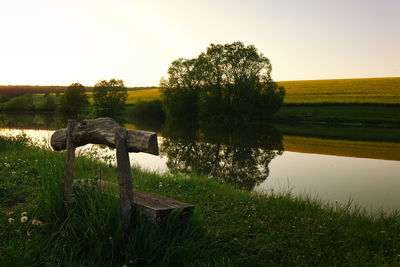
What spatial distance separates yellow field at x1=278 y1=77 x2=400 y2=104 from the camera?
55.9 m

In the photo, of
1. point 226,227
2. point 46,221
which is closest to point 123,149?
point 46,221

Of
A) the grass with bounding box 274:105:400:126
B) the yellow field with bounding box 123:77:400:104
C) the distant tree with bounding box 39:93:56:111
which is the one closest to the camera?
the grass with bounding box 274:105:400:126

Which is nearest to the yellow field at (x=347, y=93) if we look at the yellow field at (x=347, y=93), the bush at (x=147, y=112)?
the yellow field at (x=347, y=93)

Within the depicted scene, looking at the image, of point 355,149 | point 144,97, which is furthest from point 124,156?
point 144,97

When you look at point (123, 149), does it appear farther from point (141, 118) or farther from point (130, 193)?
point (141, 118)

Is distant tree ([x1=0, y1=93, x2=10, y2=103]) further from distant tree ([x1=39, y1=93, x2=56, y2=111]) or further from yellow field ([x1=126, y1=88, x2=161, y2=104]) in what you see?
yellow field ([x1=126, y1=88, x2=161, y2=104])

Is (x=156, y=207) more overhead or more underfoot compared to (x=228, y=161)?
more overhead

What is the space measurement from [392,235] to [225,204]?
346cm

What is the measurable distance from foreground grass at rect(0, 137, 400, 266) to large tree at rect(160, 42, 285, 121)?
46.2 metres

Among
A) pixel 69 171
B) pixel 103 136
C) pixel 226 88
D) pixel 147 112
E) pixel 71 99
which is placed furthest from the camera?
pixel 71 99

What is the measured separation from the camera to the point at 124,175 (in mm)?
4348

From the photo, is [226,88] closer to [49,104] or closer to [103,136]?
[103,136]

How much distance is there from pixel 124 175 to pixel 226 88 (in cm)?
5259

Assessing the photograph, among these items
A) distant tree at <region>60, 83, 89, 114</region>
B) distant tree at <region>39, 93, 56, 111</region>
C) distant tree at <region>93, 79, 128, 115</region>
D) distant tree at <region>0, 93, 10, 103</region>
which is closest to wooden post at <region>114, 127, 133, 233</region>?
distant tree at <region>93, 79, 128, 115</region>
